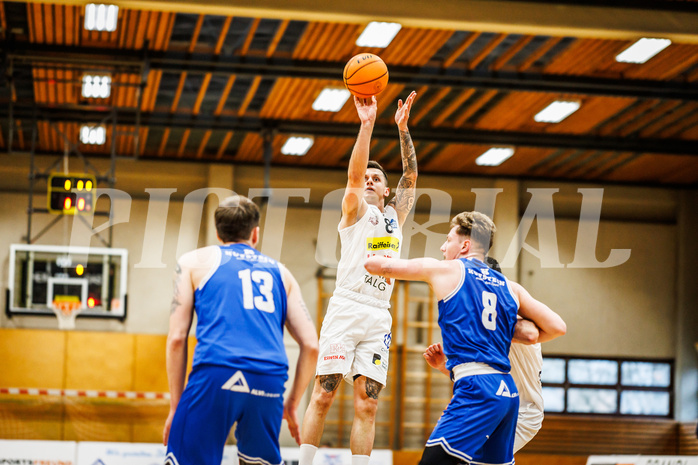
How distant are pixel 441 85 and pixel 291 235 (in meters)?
6.88

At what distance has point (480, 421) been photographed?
4992 millimetres

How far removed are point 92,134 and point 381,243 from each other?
12143mm

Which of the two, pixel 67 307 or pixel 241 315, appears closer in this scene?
pixel 241 315

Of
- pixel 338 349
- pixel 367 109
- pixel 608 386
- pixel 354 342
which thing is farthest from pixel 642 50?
pixel 608 386

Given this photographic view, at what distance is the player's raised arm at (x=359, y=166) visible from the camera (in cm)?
623

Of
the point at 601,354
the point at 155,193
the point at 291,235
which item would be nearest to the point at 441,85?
the point at 291,235

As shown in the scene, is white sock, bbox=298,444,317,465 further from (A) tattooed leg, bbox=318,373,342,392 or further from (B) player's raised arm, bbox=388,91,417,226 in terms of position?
(B) player's raised arm, bbox=388,91,417,226

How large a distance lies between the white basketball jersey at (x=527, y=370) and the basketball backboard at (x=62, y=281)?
1159 cm

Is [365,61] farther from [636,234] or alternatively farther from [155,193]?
[636,234]

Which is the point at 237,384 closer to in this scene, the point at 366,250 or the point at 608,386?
the point at 366,250

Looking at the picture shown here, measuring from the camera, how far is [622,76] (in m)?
14.5

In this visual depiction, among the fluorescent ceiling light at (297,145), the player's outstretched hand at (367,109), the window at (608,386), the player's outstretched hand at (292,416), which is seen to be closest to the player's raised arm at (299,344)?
the player's outstretched hand at (292,416)

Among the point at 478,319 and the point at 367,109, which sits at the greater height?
the point at 367,109

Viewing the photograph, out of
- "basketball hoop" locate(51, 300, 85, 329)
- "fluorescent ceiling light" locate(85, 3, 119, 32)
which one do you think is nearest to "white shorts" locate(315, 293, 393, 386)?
"fluorescent ceiling light" locate(85, 3, 119, 32)
